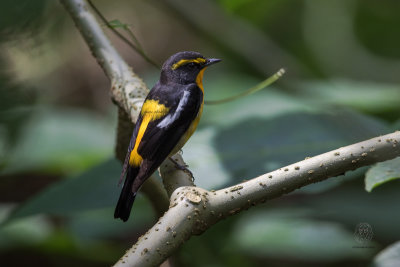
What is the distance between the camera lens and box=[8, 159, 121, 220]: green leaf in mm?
2713

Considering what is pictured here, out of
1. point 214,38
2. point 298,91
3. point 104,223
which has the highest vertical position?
point 214,38

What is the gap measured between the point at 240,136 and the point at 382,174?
4.24 ft

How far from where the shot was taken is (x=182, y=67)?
3.11 metres

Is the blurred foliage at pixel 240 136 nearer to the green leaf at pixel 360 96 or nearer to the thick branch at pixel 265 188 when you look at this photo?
the green leaf at pixel 360 96

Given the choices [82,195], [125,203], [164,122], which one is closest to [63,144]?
[82,195]

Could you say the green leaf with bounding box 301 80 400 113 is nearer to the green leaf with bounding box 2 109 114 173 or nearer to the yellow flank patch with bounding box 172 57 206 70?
the yellow flank patch with bounding box 172 57 206 70

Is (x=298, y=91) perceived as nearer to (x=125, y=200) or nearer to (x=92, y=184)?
(x=92, y=184)

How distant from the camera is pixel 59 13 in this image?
253 centimetres

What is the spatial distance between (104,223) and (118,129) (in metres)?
1.73

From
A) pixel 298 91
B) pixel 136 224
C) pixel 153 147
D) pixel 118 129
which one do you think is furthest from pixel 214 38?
pixel 153 147

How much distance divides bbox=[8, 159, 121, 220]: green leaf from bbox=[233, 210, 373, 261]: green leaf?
1.18 meters

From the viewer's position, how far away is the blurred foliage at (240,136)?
2301mm

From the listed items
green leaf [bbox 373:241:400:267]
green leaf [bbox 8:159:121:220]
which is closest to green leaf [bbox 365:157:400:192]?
green leaf [bbox 373:241:400:267]

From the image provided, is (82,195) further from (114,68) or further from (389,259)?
(389,259)
